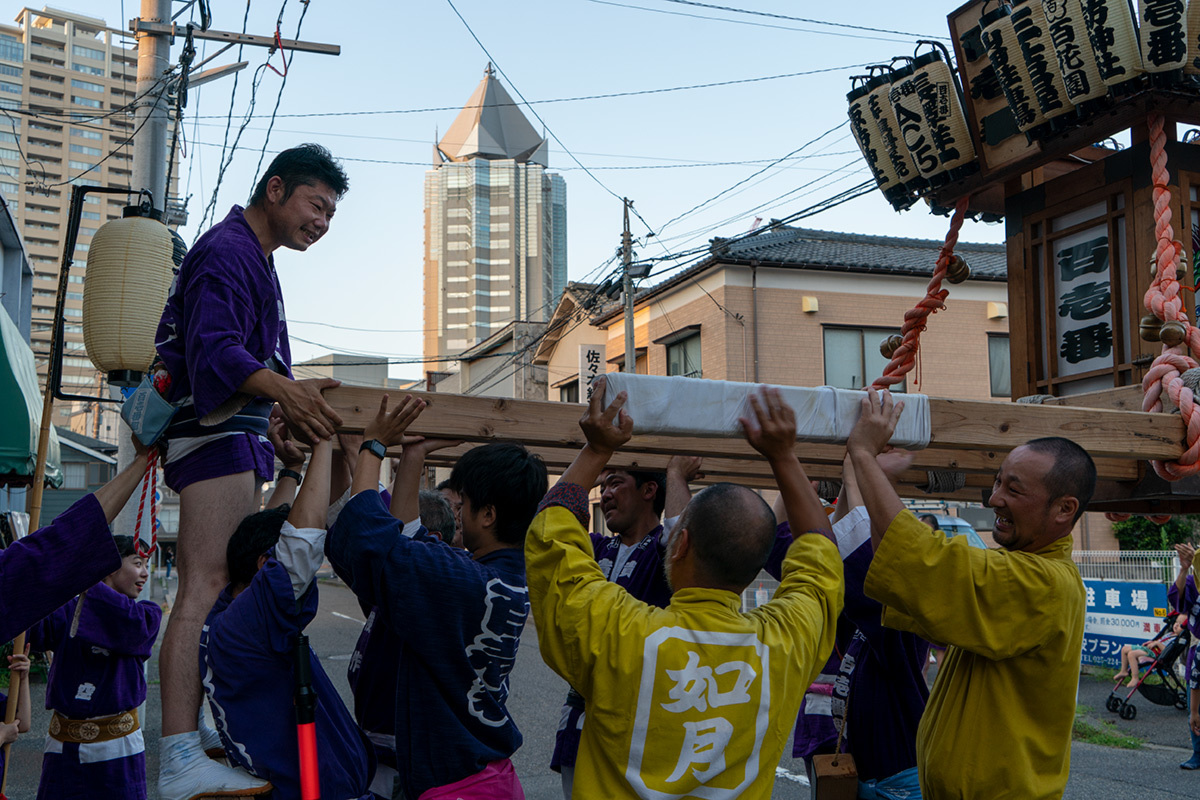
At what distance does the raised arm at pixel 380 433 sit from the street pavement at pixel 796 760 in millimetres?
5698

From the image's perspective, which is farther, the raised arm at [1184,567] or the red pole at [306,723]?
the raised arm at [1184,567]

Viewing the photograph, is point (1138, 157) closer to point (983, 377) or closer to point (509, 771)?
point (509, 771)

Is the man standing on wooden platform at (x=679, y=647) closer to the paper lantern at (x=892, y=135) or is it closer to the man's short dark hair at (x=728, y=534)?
the man's short dark hair at (x=728, y=534)

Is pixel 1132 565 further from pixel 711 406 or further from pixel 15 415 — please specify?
pixel 15 415

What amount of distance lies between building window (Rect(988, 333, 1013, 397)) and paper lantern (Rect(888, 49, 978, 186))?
19994mm

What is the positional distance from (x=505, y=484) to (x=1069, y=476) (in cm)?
171

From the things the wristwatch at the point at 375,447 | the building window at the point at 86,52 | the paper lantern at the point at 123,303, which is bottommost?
the wristwatch at the point at 375,447

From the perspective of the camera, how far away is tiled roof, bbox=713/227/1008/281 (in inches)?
905

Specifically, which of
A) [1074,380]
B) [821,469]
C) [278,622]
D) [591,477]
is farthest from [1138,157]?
[278,622]

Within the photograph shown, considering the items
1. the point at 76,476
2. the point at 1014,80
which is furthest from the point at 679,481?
the point at 76,476

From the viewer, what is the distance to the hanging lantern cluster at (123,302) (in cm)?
461

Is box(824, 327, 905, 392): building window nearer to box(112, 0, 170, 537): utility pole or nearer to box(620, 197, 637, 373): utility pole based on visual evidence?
box(620, 197, 637, 373): utility pole

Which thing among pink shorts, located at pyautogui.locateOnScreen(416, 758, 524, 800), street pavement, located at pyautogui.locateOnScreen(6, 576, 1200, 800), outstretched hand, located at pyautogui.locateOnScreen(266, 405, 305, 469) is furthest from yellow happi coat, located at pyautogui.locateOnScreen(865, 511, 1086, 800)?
street pavement, located at pyautogui.locateOnScreen(6, 576, 1200, 800)

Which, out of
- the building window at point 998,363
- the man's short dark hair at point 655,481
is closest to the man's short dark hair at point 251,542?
the man's short dark hair at point 655,481
